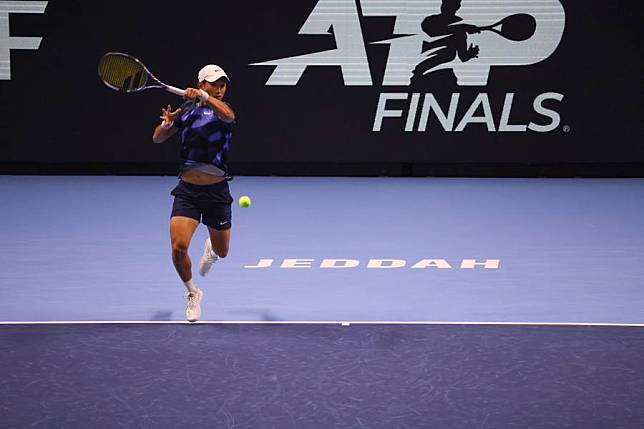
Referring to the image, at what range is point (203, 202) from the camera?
661cm

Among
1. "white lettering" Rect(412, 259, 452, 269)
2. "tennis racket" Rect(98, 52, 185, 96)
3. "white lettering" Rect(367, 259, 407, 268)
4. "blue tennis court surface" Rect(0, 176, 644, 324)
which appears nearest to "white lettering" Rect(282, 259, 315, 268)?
"blue tennis court surface" Rect(0, 176, 644, 324)

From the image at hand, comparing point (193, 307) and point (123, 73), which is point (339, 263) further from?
point (123, 73)

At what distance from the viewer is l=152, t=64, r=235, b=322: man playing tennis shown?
6.46 metres

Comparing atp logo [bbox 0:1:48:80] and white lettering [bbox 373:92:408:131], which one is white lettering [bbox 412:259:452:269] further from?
atp logo [bbox 0:1:48:80]

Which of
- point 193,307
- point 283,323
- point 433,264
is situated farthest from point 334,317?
point 433,264

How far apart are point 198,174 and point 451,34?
7619 millimetres

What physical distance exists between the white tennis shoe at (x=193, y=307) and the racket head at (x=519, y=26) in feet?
26.4

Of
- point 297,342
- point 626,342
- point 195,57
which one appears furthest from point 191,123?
point 195,57

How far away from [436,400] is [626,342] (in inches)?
60.4

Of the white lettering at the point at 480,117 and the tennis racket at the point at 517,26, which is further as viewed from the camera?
the white lettering at the point at 480,117

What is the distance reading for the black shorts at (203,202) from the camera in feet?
21.6

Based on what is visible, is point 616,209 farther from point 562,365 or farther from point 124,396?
point 124,396

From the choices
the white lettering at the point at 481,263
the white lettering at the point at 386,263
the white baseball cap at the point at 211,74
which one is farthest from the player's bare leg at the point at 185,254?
the white lettering at the point at 481,263

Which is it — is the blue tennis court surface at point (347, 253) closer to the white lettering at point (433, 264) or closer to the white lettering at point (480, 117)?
the white lettering at point (433, 264)
